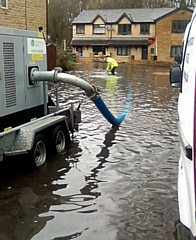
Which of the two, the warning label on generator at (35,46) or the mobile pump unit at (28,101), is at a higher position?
the warning label on generator at (35,46)

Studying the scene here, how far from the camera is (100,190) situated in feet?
20.6

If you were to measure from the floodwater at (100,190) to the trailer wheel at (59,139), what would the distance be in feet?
0.55

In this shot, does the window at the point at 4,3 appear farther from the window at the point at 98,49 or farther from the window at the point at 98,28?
the window at the point at 98,28

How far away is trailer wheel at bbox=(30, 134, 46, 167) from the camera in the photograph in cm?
705

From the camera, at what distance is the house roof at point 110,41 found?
5897 centimetres

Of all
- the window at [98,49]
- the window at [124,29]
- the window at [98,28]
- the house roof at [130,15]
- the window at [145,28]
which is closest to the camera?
the house roof at [130,15]

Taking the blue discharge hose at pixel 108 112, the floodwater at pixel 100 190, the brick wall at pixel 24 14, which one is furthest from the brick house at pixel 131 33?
the floodwater at pixel 100 190

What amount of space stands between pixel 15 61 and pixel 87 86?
181 cm

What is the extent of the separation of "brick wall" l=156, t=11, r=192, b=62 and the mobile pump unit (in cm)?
4548

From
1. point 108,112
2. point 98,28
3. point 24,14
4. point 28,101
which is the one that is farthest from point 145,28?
point 28,101

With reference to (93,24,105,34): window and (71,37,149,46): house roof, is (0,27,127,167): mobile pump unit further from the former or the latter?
(93,24,105,34): window

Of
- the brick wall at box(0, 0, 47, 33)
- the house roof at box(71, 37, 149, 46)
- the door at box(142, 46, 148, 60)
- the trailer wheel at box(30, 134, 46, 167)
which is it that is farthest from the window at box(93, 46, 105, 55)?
the trailer wheel at box(30, 134, 46, 167)

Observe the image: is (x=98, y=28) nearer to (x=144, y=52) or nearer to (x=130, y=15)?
(x=130, y=15)

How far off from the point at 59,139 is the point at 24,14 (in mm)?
10129
